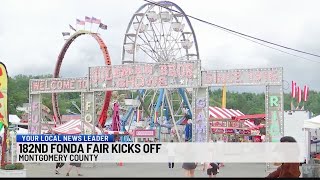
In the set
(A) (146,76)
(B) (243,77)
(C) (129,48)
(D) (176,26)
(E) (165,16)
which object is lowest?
(B) (243,77)

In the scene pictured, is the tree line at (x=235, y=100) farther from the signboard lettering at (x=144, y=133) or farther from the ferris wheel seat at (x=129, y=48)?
the signboard lettering at (x=144, y=133)

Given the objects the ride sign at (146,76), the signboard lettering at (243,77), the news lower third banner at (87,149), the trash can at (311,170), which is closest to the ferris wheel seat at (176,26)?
the ride sign at (146,76)

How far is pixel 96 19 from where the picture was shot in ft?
115

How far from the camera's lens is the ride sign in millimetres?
25328

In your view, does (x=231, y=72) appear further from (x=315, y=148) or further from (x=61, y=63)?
(x=61, y=63)

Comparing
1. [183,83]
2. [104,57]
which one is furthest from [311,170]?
[104,57]

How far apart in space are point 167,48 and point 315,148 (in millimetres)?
16004

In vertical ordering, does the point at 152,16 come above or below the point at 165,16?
below

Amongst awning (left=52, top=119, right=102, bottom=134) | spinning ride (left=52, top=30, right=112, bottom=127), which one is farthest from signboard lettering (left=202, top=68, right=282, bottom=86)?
spinning ride (left=52, top=30, right=112, bottom=127)

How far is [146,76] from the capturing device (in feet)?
86.1

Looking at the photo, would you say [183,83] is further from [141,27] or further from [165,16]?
[165,16]

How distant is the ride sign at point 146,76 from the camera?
25.3m

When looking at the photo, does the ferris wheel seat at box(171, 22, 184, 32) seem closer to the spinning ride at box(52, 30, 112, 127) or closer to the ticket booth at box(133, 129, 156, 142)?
the spinning ride at box(52, 30, 112, 127)

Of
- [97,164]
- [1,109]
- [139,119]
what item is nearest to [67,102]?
[139,119]
